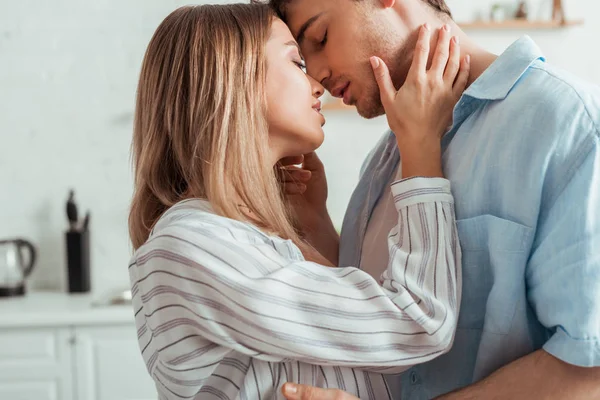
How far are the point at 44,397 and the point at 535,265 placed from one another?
2.06m

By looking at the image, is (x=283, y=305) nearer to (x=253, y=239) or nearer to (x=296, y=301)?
(x=296, y=301)

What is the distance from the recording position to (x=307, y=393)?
1.07 metres

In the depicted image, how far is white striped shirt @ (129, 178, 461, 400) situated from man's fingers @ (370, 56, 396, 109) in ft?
0.68

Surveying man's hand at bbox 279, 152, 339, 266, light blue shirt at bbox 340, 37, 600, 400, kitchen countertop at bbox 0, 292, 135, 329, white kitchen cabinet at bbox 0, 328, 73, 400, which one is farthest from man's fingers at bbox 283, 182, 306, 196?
white kitchen cabinet at bbox 0, 328, 73, 400

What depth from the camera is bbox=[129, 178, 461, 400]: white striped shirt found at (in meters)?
1.02

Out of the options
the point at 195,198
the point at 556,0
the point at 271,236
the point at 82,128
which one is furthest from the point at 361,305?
the point at 556,0

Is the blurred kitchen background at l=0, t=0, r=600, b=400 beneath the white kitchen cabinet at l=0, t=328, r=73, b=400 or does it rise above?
above

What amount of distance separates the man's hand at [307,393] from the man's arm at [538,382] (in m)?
0.19

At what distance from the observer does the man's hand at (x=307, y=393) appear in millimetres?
1070

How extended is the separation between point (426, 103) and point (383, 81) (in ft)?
0.42

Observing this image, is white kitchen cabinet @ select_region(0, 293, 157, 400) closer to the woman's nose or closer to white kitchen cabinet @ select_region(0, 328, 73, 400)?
white kitchen cabinet @ select_region(0, 328, 73, 400)

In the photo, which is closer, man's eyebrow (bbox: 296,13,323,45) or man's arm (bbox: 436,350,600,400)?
man's arm (bbox: 436,350,600,400)

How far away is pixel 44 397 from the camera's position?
2.59m

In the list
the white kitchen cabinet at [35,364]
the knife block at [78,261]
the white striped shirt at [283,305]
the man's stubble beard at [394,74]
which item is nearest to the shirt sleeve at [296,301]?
the white striped shirt at [283,305]
